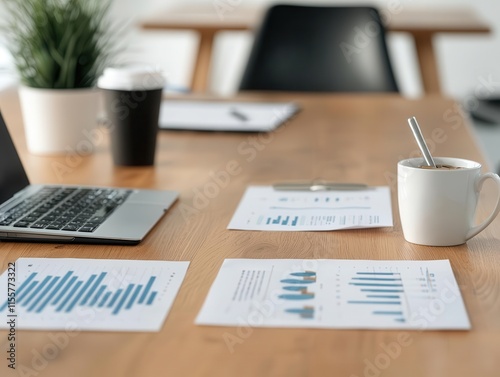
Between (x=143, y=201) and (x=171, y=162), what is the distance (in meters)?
0.27

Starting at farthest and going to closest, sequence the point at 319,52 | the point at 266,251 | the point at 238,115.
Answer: the point at 319,52, the point at 238,115, the point at 266,251

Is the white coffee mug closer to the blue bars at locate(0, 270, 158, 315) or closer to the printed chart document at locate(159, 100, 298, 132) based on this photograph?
the blue bars at locate(0, 270, 158, 315)

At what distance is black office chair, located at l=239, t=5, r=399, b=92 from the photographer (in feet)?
7.60

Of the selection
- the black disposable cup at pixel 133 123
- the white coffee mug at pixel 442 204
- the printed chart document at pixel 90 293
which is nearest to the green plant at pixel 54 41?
the black disposable cup at pixel 133 123

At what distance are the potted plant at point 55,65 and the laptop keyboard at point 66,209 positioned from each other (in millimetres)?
A: 289

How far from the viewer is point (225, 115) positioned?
1709 mm

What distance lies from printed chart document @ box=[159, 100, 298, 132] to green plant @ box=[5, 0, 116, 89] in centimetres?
27

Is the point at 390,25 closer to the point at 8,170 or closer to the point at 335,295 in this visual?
the point at 8,170

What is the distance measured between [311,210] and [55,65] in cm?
56

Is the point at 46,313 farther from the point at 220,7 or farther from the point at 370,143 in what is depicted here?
the point at 220,7

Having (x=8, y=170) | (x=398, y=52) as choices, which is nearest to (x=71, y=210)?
(x=8, y=170)

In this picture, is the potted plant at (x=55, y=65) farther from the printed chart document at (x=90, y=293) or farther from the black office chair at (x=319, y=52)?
the black office chair at (x=319, y=52)

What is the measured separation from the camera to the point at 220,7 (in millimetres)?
3311

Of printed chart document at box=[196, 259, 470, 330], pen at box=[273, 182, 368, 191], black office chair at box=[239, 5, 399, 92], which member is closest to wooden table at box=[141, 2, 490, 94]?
black office chair at box=[239, 5, 399, 92]
